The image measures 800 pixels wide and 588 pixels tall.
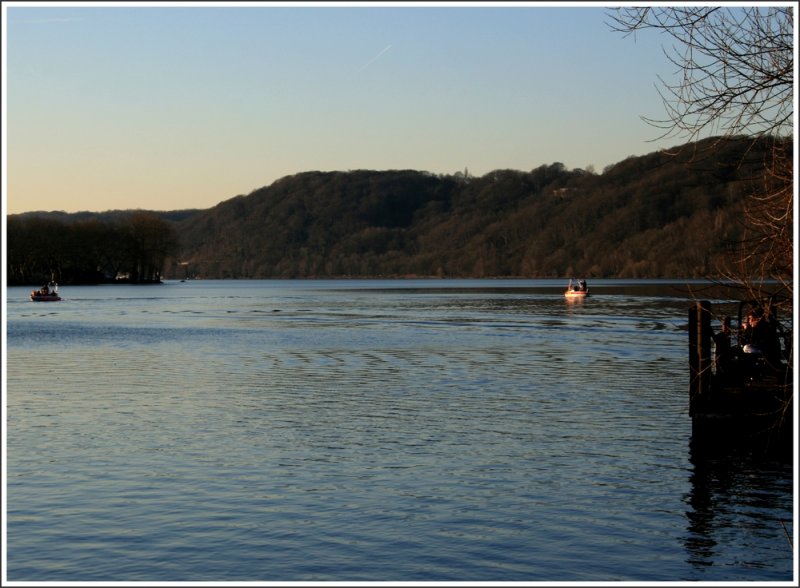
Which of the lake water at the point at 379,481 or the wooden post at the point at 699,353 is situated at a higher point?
the wooden post at the point at 699,353

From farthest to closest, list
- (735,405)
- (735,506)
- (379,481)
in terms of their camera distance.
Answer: (735,405), (379,481), (735,506)

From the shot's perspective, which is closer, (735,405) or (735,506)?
(735,506)

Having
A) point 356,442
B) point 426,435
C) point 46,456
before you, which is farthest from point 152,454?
point 426,435

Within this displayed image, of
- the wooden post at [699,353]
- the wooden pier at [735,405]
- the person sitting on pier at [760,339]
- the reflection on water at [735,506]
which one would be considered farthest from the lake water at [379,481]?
the person sitting on pier at [760,339]

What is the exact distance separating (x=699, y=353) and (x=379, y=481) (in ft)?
26.5

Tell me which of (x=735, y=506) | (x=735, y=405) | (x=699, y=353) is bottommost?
(x=735, y=506)

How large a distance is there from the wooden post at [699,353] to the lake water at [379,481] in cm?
120

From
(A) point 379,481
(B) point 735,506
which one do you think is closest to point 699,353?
(B) point 735,506

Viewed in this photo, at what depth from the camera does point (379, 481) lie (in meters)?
19.0

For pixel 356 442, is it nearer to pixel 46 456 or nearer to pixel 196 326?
pixel 46 456

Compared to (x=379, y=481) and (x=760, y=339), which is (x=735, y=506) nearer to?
(x=379, y=481)

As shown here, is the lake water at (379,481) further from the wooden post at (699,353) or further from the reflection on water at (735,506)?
the wooden post at (699,353)

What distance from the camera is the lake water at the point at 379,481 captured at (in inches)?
558

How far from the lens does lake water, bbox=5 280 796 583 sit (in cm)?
1416
